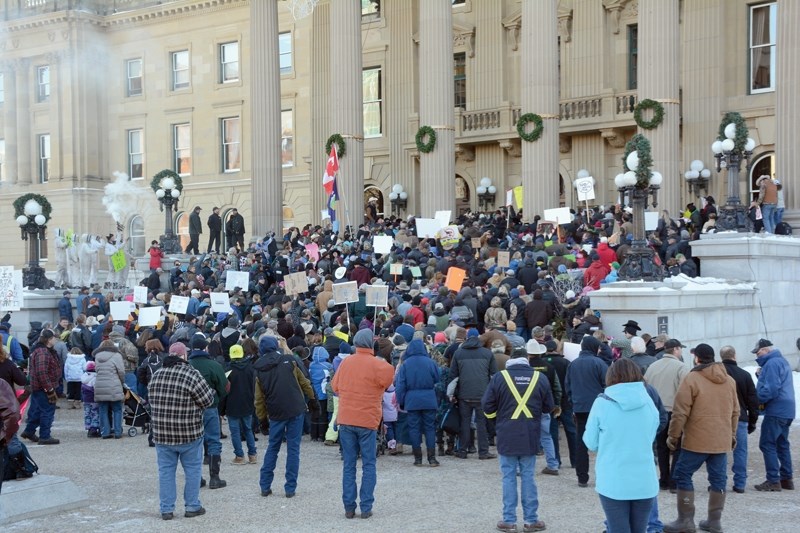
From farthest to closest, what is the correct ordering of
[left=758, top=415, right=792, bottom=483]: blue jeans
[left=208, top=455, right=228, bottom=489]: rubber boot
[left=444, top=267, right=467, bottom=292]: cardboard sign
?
[left=444, top=267, right=467, bottom=292]: cardboard sign
[left=208, top=455, right=228, bottom=489]: rubber boot
[left=758, top=415, right=792, bottom=483]: blue jeans

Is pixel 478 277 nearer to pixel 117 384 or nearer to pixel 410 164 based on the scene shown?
pixel 117 384

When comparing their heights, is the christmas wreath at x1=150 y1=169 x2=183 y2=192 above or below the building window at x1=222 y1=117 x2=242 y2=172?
below

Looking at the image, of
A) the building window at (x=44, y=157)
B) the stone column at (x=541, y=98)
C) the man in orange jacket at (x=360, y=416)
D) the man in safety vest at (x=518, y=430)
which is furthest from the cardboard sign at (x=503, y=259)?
the building window at (x=44, y=157)

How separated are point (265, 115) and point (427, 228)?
10090 mm

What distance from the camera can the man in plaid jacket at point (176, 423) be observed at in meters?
11.3

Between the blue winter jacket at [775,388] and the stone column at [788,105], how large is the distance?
1470cm

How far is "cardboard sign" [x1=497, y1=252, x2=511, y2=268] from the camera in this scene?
74.3 ft

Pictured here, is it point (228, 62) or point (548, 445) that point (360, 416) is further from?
point (228, 62)

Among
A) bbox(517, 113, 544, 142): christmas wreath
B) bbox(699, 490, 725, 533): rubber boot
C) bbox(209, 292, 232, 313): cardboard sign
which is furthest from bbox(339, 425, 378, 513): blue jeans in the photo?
bbox(517, 113, 544, 142): christmas wreath

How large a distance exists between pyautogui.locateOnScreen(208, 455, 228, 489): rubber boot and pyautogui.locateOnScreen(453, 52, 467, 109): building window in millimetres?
28075

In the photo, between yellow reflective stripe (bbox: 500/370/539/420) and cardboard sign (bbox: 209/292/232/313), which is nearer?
yellow reflective stripe (bbox: 500/370/539/420)

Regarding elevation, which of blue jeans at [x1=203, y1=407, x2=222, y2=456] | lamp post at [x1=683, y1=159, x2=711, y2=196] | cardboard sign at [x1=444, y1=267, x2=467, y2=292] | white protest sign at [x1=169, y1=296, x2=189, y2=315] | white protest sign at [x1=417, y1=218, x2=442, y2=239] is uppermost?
lamp post at [x1=683, y1=159, x2=711, y2=196]

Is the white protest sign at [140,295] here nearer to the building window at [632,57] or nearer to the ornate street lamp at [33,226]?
the ornate street lamp at [33,226]

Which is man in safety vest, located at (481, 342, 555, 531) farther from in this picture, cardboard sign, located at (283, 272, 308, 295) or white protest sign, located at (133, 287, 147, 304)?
white protest sign, located at (133, 287, 147, 304)
